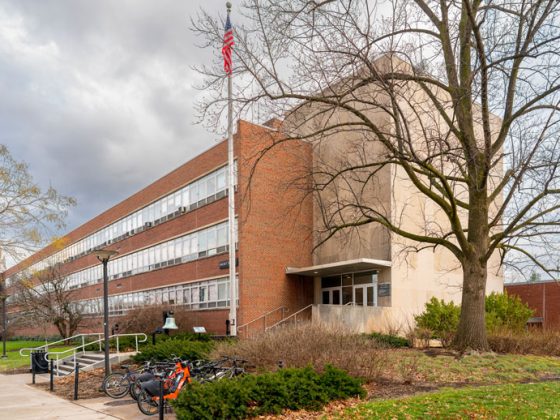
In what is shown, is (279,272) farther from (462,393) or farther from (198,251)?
(462,393)

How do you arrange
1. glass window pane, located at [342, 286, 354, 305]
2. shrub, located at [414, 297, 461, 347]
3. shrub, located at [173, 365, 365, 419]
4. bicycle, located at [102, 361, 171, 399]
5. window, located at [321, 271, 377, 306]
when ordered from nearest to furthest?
shrub, located at [173, 365, 365, 419] < bicycle, located at [102, 361, 171, 399] < shrub, located at [414, 297, 461, 347] < window, located at [321, 271, 377, 306] < glass window pane, located at [342, 286, 354, 305]

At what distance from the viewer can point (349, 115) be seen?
28.5 m

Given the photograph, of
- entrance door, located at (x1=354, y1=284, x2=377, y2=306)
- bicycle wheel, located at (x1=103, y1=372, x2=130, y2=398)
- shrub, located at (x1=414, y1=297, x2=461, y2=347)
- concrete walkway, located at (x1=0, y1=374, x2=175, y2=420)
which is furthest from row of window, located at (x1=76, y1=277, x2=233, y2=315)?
bicycle wheel, located at (x1=103, y1=372, x2=130, y2=398)

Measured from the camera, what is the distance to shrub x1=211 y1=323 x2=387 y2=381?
12.0m

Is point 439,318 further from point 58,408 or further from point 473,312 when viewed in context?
point 58,408

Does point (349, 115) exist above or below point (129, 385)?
above

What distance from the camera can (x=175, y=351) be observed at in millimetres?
17359

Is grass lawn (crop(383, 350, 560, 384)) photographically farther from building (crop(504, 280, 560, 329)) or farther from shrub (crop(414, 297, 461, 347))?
building (crop(504, 280, 560, 329))

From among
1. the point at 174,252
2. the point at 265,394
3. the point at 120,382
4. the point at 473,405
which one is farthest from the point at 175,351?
the point at 174,252

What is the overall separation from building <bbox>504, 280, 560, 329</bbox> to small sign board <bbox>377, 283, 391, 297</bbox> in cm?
1230

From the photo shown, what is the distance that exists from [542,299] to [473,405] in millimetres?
30498

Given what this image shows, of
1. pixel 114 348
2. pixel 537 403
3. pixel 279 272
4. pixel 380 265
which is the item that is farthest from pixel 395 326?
pixel 537 403

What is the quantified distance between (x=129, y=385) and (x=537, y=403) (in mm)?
9077

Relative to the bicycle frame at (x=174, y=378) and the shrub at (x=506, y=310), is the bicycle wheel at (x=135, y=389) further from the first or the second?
the shrub at (x=506, y=310)
